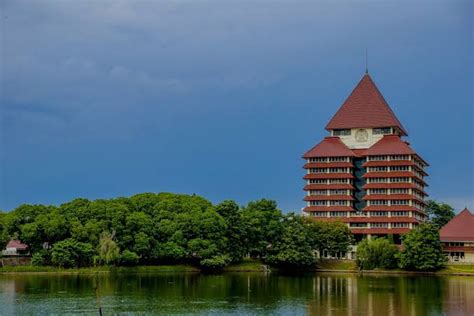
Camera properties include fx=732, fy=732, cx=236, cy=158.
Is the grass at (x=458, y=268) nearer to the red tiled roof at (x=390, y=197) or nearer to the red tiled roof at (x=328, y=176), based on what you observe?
the red tiled roof at (x=390, y=197)

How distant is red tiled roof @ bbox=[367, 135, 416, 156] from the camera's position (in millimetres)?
102688

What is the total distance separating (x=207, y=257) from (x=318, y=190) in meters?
28.5

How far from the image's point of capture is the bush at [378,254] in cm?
8800

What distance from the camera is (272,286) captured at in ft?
210

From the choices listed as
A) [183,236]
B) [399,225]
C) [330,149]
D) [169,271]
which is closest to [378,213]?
[399,225]

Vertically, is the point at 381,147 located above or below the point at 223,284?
above

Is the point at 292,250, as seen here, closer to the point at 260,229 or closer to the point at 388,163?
the point at 260,229

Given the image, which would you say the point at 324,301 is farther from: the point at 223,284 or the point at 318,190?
the point at 318,190

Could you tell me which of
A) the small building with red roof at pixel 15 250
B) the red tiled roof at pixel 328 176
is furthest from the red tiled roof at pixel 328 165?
the small building with red roof at pixel 15 250

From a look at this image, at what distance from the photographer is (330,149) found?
4230 inches

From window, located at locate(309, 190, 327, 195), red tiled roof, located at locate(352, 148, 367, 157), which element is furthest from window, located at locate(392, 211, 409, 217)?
window, located at locate(309, 190, 327, 195)

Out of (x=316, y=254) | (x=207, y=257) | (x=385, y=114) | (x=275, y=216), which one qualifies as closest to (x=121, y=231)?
(x=207, y=257)

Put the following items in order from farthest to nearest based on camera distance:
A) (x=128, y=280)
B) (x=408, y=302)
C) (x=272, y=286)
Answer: (x=128, y=280) → (x=272, y=286) → (x=408, y=302)

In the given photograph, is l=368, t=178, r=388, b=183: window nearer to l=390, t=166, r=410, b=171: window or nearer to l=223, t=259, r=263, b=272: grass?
l=390, t=166, r=410, b=171: window
